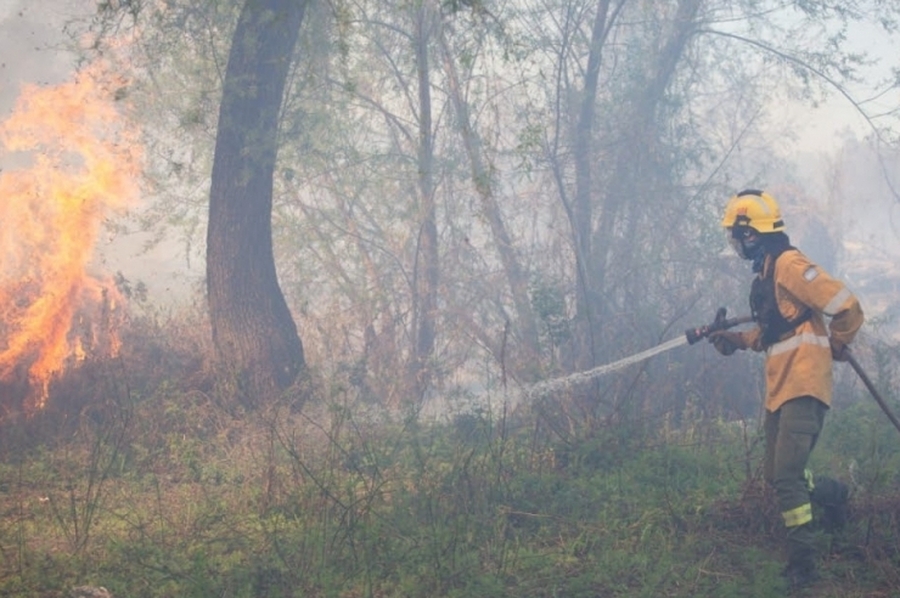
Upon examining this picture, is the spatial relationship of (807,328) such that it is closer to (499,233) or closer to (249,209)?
(249,209)

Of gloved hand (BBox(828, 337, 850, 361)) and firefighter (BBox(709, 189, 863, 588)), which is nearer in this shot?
firefighter (BBox(709, 189, 863, 588))

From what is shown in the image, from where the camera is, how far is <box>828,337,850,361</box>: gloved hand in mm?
5379

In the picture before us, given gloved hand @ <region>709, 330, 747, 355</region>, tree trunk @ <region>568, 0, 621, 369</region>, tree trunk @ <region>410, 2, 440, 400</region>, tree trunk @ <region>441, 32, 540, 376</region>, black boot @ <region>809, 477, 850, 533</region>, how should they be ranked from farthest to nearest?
1. tree trunk @ <region>568, 0, 621, 369</region>
2. tree trunk @ <region>441, 32, 540, 376</region>
3. tree trunk @ <region>410, 2, 440, 400</region>
4. gloved hand @ <region>709, 330, 747, 355</region>
5. black boot @ <region>809, 477, 850, 533</region>

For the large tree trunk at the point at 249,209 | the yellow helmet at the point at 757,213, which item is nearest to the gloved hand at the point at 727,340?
the yellow helmet at the point at 757,213

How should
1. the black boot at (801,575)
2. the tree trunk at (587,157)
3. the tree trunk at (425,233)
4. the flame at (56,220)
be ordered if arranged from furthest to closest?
the tree trunk at (587,157) < the tree trunk at (425,233) < the flame at (56,220) < the black boot at (801,575)

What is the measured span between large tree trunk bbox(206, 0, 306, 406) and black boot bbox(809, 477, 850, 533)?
20.0 feet

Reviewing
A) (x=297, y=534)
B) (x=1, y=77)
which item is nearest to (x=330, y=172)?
(x=297, y=534)

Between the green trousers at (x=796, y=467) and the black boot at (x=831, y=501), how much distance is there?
377 mm

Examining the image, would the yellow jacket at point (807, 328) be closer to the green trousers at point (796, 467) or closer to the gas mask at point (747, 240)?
the green trousers at point (796, 467)

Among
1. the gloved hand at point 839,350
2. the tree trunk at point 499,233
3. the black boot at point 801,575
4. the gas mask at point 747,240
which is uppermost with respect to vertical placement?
the tree trunk at point 499,233

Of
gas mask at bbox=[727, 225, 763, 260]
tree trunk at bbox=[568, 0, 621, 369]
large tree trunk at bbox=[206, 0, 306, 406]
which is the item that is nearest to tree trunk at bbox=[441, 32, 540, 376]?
tree trunk at bbox=[568, 0, 621, 369]

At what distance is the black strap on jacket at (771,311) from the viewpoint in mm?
5410

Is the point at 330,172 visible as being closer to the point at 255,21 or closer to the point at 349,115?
the point at 349,115

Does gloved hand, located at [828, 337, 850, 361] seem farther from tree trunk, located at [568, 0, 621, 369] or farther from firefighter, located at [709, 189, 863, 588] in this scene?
tree trunk, located at [568, 0, 621, 369]
